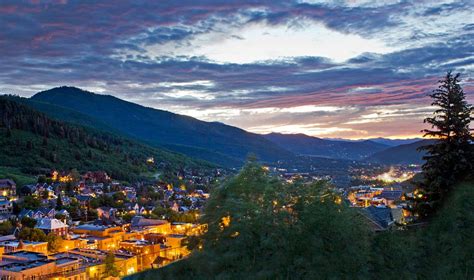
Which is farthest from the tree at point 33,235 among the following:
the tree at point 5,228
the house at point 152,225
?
the house at point 152,225

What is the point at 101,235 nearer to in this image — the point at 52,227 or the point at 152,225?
the point at 52,227

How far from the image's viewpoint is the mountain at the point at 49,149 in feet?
303

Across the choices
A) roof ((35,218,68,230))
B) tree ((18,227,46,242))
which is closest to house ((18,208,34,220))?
roof ((35,218,68,230))

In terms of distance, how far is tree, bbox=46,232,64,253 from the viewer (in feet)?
125

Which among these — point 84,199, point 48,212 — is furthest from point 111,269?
point 84,199

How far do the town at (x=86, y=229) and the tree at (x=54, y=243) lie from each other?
8cm

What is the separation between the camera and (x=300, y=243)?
932cm

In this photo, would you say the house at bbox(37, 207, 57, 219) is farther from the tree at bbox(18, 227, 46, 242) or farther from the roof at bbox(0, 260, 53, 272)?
the roof at bbox(0, 260, 53, 272)

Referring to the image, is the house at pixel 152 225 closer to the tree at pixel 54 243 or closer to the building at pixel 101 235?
the building at pixel 101 235

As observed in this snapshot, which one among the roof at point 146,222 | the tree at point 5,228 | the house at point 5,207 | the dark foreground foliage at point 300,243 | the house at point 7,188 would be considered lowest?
the roof at point 146,222

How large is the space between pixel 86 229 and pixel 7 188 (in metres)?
27.3

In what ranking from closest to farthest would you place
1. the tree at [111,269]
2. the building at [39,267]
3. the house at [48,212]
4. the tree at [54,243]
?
the building at [39,267], the tree at [111,269], the tree at [54,243], the house at [48,212]

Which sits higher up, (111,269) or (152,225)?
(111,269)

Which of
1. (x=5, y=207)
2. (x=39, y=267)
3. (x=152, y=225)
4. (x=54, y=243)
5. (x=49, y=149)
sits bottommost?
(x=152, y=225)
